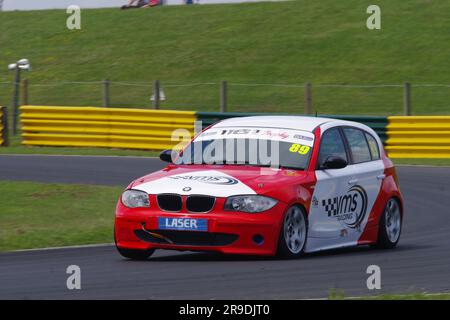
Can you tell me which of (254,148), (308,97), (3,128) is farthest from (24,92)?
(254,148)

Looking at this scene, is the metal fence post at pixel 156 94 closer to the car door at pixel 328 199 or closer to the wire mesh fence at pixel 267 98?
the wire mesh fence at pixel 267 98

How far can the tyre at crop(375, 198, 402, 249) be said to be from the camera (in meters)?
13.2

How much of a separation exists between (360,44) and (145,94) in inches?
326

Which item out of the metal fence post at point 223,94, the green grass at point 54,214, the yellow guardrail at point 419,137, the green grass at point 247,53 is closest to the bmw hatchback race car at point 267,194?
the green grass at point 54,214

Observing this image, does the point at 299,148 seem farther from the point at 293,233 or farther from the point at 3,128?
the point at 3,128

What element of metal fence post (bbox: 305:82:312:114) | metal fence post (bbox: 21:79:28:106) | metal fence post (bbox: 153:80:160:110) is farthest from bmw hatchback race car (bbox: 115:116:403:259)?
metal fence post (bbox: 21:79:28:106)

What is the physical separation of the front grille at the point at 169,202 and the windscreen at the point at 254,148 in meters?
1.02

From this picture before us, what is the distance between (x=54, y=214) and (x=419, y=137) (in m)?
12.1

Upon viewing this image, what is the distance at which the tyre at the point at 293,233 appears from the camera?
37.7 feet

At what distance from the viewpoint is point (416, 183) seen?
20.5m

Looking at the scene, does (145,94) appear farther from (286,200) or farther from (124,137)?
(286,200)

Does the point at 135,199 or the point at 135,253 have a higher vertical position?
the point at 135,199

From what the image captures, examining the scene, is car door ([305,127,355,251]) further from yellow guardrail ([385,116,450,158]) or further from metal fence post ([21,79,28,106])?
metal fence post ([21,79,28,106])

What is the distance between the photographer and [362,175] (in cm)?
1299
